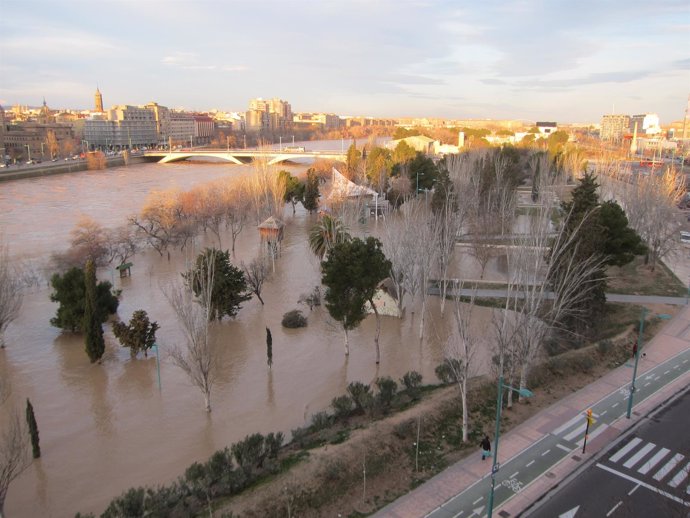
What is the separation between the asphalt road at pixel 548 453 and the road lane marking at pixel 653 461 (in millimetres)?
289

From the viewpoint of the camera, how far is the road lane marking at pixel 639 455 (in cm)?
1006

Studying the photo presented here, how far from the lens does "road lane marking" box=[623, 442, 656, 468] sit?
33.0 ft

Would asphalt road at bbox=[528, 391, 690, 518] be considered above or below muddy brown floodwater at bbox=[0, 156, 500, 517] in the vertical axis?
above

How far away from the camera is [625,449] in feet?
34.7

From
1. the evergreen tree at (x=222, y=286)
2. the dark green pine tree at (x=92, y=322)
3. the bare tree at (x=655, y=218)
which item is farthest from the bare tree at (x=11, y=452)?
the bare tree at (x=655, y=218)

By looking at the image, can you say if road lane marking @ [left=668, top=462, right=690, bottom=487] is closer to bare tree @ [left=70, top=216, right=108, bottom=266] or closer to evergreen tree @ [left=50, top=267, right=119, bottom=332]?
evergreen tree @ [left=50, top=267, right=119, bottom=332]

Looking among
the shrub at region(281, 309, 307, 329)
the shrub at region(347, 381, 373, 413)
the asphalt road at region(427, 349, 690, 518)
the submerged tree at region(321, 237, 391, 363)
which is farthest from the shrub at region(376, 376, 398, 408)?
the shrub at region(281, 309, 307, 329)

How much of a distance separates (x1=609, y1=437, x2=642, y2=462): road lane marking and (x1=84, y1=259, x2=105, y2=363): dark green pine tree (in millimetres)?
13190

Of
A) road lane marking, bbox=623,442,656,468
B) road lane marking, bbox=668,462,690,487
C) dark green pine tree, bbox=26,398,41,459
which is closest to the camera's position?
road lane marking, bbox=668,462,690,487

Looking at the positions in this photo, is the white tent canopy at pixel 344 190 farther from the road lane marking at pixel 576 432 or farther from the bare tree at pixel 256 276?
the road lane marking at pixel 576 432

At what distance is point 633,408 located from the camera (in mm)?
12117

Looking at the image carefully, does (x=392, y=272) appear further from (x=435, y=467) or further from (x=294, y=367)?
(x=435, y=467)

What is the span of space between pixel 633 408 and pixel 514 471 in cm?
419

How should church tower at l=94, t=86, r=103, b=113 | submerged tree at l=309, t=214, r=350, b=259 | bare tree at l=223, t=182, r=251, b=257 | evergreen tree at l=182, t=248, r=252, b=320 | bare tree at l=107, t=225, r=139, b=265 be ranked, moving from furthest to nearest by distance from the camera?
church tower at l=94, t=86, r=103, b=113 < bare tree at l=223, t=182, r=251, b=257 < bare tree at l=107, t=225, r=139, b=265 < submerged tree at l=309, t=214, r=350, b=259 < evergreen tree at l=182, t=248, r=252, b=320
